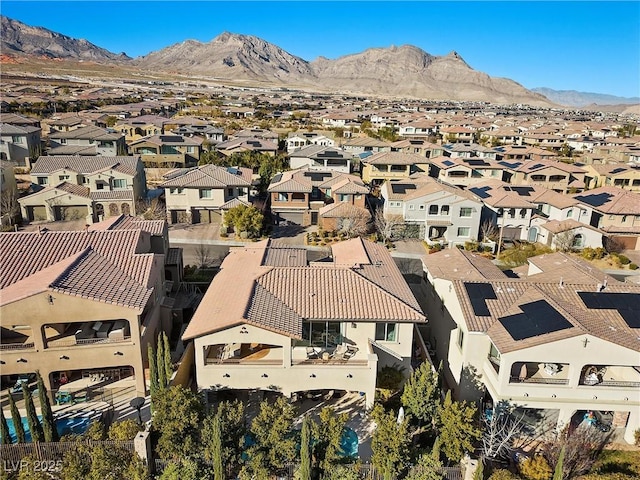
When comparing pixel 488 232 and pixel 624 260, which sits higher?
pixel 488 232

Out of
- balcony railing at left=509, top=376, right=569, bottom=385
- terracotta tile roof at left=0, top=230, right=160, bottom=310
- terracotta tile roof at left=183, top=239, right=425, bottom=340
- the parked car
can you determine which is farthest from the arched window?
the parked car

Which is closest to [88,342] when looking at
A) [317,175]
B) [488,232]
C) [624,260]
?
[317,175]

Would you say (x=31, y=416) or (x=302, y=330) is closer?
(x=31, y=416)

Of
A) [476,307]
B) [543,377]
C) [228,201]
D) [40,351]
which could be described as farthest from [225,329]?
[228,201]

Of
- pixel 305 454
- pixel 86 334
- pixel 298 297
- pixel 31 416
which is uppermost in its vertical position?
pixel 298 297

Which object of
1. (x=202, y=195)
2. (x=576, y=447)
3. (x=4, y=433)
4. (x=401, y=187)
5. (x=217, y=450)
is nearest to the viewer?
(x=217, y=450)

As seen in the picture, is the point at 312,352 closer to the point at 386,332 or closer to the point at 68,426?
the point at 386,332
